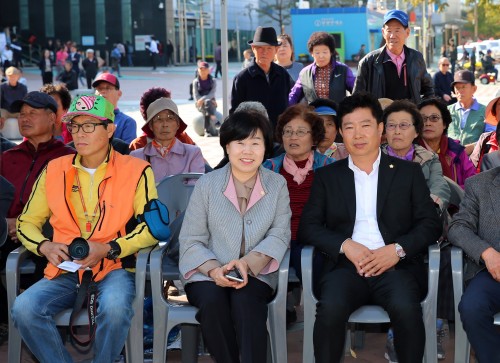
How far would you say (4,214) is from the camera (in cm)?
477

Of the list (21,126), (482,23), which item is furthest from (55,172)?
(482,23)

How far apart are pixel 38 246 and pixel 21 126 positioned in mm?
1314

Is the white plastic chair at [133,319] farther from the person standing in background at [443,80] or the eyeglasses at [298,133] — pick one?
the person standing in background at [443,80]

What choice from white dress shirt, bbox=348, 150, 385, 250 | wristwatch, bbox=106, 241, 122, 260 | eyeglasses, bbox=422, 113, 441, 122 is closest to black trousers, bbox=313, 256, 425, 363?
white dress shirt, bbox=348, 150, 385, 250

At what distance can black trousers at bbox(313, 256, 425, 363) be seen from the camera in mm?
3912

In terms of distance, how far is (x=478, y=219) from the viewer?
4.28 meters

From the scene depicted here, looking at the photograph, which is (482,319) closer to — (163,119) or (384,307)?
(384,307)

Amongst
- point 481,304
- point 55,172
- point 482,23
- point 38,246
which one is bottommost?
point 481,304

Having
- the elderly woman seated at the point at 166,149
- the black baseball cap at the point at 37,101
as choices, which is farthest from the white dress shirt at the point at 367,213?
the black baseball cap at the point at 37,101

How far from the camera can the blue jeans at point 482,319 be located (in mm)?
3848

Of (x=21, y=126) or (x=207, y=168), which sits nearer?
(x=21, y=126)

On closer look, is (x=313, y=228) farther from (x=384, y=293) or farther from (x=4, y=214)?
(x=4, y=214)

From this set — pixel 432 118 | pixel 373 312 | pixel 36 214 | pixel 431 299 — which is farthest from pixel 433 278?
pixel 36 214

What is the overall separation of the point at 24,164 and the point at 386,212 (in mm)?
2381
